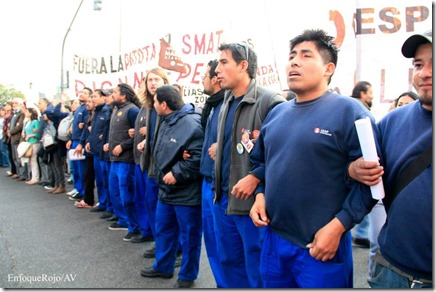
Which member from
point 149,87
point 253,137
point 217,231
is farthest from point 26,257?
point 253,137

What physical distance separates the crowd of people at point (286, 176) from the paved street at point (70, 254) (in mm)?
238

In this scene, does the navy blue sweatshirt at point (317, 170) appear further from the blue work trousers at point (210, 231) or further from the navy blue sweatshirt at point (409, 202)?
the blue work trousers at point (210, 231)

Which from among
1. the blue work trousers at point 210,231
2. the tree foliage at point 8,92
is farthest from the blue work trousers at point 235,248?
the tree foliage at point 8,92

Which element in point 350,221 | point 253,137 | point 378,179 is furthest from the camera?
point 253,137

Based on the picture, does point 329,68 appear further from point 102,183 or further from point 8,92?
point 8,92

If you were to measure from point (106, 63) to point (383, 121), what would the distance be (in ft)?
19.9

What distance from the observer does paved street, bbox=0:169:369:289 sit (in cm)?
379

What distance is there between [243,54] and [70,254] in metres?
3.11

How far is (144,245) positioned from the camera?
193 inches

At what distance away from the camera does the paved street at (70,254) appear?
3.79 meters

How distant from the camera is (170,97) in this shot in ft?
12.5

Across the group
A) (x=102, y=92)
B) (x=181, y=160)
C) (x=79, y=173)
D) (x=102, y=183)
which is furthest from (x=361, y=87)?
(x=79, y=173)

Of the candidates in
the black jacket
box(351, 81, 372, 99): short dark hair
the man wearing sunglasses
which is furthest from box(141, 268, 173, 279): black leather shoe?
box(351, 81, 372, 99): short dark hair

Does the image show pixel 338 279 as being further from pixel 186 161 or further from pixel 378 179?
pixel 186 161
